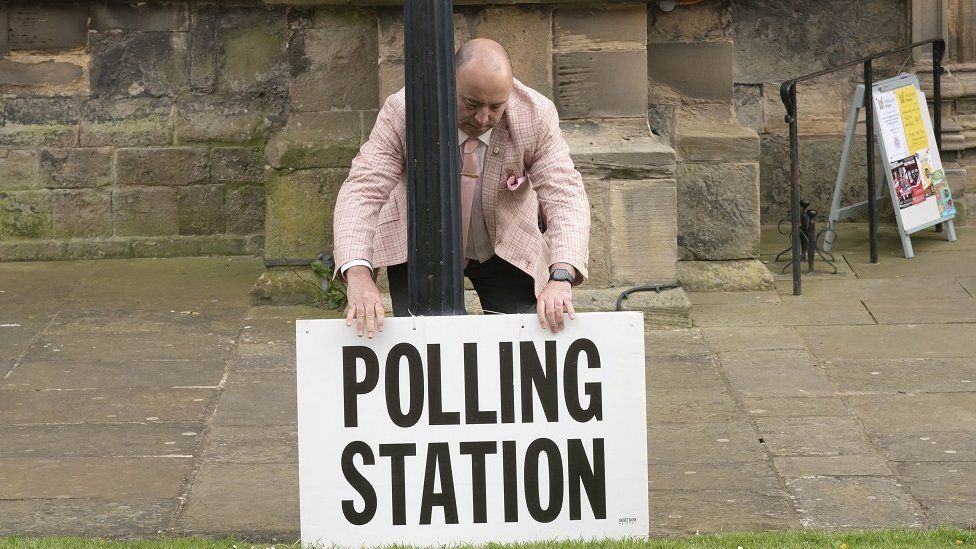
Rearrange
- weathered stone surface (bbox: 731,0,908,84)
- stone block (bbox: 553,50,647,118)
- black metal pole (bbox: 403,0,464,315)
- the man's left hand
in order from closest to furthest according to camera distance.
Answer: black metal pole (bbox: 403,0,464,315) < the man's left hand < stone block (bbox: 553,50,647,118) < weathered stone surface (bbox: 731,0,908,84)

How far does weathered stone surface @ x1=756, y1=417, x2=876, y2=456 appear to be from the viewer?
539cm

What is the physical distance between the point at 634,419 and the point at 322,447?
889 mm

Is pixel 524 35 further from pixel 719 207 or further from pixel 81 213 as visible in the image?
pixel 81 213

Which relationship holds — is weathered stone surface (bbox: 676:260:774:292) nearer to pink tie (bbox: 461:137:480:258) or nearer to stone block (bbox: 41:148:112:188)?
stone block (bbox: 41:148:112:188)

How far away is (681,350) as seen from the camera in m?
7.05

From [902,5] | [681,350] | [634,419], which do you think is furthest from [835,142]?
[634,419]

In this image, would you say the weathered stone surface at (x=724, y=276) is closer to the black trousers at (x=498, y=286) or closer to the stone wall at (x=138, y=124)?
the stone wall at (x=138, y=124)

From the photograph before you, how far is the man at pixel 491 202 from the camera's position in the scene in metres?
4.18

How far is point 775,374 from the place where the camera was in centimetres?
652

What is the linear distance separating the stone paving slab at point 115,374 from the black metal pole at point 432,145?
2.57m

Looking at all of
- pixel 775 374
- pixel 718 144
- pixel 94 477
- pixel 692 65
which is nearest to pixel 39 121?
pixel 692 65

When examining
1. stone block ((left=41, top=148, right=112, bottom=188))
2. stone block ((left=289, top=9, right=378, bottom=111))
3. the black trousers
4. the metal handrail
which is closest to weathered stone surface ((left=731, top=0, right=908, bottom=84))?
the metal handrail

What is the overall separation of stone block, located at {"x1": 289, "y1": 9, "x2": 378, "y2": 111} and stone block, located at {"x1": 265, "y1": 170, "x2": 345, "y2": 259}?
37cm

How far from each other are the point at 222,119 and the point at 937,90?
4540 mm
